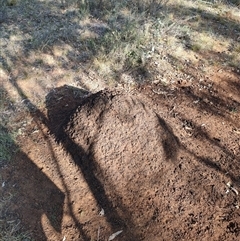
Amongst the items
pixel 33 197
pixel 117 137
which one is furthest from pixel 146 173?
pixel 33 197

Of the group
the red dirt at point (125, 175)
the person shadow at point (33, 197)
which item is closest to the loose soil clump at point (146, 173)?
the red dirt at point (125, 175)

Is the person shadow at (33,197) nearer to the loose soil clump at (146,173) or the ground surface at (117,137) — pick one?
the ground surface at (117,137)

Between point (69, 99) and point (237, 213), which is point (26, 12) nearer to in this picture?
point (69, 99)

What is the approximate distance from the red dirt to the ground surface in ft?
0.04

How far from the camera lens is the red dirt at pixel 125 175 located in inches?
124

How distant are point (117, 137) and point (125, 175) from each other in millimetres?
423

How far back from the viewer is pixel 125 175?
3434mm

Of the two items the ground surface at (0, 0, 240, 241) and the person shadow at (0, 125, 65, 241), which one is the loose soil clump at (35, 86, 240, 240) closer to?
the ground surface at (0, 0, 240, 241)

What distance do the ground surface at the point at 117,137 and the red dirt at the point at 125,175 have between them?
0.01 metres

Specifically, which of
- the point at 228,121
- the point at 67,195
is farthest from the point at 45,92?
the point at 228,121

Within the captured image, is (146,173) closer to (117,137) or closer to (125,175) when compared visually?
(125,175)

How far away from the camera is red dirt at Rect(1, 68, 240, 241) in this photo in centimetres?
314

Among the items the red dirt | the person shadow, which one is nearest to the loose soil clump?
the red dirt

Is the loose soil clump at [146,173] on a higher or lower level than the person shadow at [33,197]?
higher
